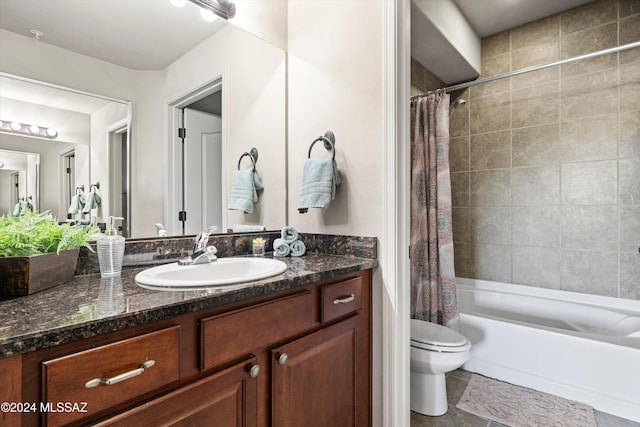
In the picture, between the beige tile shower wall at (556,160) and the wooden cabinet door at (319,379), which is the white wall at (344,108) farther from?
the beige tile shower wall at (556,160)

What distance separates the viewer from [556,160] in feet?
8.22

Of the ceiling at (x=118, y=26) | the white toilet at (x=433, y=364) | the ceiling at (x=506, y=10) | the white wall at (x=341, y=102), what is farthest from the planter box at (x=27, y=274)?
the ceiling at (x=506, y=10)

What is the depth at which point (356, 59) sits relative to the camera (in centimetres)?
150

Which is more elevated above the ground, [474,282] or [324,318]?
[324,318]

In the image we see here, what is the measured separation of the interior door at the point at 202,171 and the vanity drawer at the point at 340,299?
71 centimetres

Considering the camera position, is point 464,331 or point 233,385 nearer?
point 233,385

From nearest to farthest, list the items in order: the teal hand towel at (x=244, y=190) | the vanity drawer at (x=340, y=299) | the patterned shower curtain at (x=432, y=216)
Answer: the vanity drawer at (x=340, y=299) < the teal hand towel at (x=244, y=190) < the patterned shower curtain at (x=432, y=216)

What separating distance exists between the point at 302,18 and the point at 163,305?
1.63m

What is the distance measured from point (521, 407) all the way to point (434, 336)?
2.00 feet

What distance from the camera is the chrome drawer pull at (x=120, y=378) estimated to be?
63 centimetres

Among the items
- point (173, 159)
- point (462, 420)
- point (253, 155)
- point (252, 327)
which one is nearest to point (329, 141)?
point (253, 155)

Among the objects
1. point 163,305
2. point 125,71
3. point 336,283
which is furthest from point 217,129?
point 163,305

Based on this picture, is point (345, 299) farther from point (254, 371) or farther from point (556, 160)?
point (556, 160)

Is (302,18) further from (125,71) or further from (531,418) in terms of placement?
(531,418)
